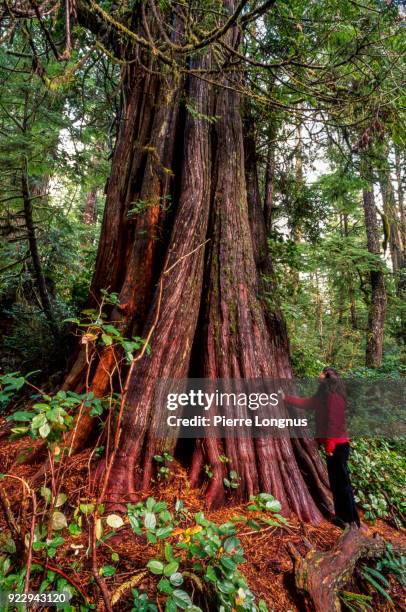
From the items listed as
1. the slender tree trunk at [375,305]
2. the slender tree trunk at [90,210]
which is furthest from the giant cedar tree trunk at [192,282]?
the slender tree trunk at [90,210]

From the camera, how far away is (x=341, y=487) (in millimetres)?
2906

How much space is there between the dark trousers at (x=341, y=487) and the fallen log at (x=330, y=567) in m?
0.22

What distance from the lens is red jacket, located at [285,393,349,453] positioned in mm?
3135

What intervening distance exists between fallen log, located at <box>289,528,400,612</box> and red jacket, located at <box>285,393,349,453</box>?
0.75 meters

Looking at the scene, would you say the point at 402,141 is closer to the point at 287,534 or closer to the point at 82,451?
the point at 287,534

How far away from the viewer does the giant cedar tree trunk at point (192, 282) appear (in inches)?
109

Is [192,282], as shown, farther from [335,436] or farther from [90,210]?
[90,210]

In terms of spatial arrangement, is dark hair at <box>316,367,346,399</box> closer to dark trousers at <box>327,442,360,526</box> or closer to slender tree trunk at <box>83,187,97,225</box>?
dark trousers at <box>327,442,360,526</box>

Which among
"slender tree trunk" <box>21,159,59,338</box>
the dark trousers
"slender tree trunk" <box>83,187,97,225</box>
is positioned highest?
"slender tree trunk" <box>83,187,97,225</box>

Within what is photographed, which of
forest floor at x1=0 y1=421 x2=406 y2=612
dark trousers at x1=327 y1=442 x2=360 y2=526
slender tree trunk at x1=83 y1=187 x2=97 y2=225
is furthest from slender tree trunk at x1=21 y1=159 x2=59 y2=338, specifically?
slender tree trunk at x1=83 y1=187 x2=97 y2=225

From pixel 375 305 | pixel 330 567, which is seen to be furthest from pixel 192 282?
pixel 375 305

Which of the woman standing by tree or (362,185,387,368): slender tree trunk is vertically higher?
(362,185,387,368): slender tree trunk

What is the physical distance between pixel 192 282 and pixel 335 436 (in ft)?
6.56

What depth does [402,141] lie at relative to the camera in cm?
452
